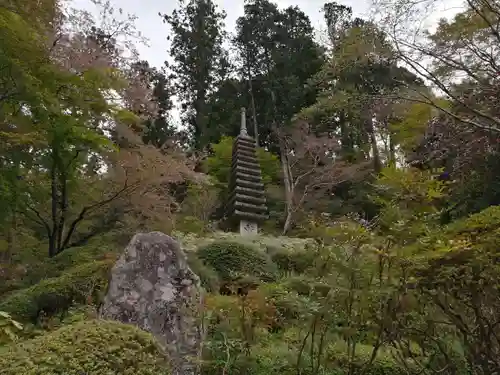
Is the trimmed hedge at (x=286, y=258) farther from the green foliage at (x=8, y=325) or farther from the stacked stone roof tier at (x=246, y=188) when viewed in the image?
the green foliage at (x=8, y=325)

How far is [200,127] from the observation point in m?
Result: 26.1

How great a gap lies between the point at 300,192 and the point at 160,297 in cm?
1641

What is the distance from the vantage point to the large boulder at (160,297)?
4.12 meters

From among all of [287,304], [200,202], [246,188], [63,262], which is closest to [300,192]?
[200,202]

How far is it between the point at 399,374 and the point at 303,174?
15742 mm

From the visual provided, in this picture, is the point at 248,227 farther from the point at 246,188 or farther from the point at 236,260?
the point at 236,260

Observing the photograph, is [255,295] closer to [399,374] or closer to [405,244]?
[405,244]

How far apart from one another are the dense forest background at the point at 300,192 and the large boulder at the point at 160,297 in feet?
0.78

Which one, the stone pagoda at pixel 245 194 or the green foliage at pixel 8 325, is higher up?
the stone pagoda at pixel 245 194

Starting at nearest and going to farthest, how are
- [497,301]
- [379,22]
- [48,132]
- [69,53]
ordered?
[497,301] → [379,22] → [48,132] → [69,53]

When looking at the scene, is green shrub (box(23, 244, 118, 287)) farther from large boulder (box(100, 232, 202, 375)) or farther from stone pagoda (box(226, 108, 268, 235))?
large boulder (box(100, 232, 202, 375))

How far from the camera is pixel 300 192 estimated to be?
20453 mm

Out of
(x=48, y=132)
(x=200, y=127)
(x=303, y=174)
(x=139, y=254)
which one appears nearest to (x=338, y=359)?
(x=139, y=254)

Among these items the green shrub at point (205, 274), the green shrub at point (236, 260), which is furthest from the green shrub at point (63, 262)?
the green shrub at point (205, 274)
